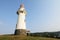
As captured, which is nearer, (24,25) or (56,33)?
(56,33)

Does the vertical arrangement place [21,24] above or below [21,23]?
below

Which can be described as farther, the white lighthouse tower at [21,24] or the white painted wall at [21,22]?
the white painted wall at [21,22]

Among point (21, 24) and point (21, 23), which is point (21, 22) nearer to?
point (21, 23)

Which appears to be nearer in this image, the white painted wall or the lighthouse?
the lighthouse

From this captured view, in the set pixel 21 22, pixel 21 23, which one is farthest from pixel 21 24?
pixel 21 22

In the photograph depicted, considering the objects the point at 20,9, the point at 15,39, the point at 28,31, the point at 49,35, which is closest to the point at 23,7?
the point at 20,9

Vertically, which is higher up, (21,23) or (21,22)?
(21,22)

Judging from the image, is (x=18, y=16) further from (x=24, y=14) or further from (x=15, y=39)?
(x=15, y=39)

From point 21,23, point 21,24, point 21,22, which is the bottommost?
point 21,24

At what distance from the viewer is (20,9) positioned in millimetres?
26484

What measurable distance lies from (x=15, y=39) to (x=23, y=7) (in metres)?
9.95

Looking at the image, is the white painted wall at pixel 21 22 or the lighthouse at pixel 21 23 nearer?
the lighthouse at pixel 21 23

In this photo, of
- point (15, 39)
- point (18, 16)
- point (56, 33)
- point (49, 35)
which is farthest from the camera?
point (18, 16)

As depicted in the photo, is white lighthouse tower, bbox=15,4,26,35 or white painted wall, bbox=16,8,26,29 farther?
white painted wall, bbox=16,8,26,29
